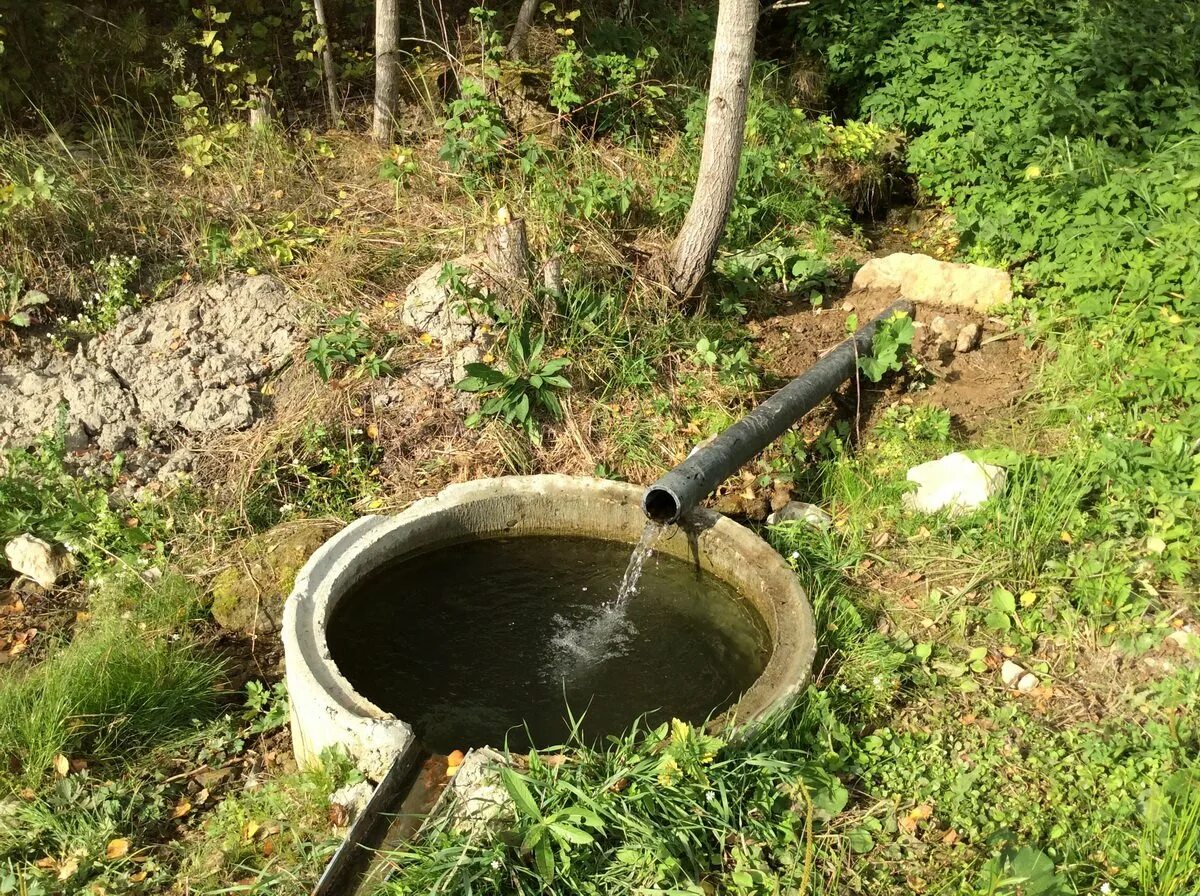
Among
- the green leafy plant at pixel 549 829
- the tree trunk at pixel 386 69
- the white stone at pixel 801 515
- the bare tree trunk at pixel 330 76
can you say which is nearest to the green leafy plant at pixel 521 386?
the white stone at pixel 801 515

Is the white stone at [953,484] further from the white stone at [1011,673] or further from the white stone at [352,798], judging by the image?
the white stone at [352,798]

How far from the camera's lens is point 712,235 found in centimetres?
514

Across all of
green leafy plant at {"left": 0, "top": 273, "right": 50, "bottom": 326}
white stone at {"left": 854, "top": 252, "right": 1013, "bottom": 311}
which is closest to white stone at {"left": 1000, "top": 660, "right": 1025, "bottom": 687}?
white stone at {"left": 854, "top": 252, "right": 1013, "bottom": 311}

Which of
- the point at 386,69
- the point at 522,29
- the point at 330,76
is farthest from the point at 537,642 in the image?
the point at 522,29

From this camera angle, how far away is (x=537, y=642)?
3871 millimetres

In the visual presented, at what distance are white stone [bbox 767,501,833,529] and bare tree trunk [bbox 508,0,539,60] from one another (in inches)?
151

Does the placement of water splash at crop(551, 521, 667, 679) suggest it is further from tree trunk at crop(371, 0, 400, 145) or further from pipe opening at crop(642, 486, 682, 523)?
tree trunk at crop(371, 0, 400, 145)

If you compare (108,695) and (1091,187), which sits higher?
(1091,187)

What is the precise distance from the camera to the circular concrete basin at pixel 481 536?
3.08m

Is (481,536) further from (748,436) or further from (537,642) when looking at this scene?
(748,436)

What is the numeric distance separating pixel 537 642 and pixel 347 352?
1840 millimetres

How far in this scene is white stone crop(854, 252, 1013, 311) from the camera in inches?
213

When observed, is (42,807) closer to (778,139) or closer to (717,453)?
(717,453)

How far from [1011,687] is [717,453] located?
139cm
